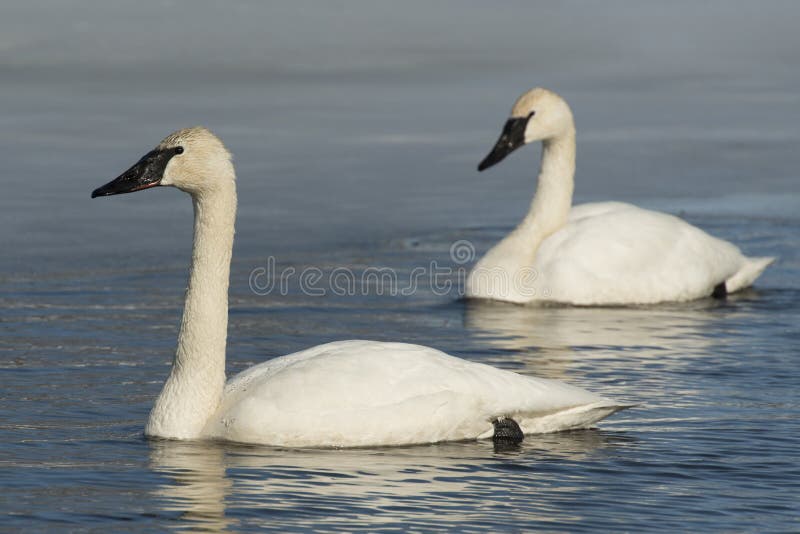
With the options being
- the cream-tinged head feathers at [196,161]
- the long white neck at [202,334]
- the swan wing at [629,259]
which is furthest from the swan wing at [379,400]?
the swan wing at [629,259]

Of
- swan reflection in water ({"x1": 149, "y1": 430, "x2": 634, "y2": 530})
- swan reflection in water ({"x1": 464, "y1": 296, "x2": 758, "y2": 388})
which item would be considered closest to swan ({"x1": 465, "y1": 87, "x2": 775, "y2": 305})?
swan reflection in water ({"x1": 464, "y1": 296, "x2": 758, "y2": 388})

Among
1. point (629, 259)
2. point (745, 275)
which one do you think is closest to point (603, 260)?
point (629, 259)

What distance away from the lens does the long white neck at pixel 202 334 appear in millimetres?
7184

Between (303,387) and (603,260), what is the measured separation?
567 centimetres

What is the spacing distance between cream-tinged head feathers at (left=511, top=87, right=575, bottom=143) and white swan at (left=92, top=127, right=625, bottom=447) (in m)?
6.13

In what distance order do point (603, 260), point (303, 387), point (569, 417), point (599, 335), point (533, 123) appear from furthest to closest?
point (533, 123) → point (603, 260) → point (599, 335) → point (569, 417) → point (303, 387)

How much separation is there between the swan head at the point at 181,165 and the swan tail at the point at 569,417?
5.97ft

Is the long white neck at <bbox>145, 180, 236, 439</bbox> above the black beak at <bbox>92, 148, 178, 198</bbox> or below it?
below

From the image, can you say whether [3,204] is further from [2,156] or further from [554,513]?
[554,513]

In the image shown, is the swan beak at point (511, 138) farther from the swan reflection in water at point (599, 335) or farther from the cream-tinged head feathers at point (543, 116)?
the swan reflection in water at point (599, 335)

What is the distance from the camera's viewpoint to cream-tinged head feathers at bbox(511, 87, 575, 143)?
525 inches

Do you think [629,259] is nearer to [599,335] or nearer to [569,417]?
[599,335]

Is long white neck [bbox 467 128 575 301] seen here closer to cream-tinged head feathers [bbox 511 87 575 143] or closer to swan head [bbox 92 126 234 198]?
cream-tinged head feathers [bbox 511 87 575 143]

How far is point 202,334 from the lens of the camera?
730cm
